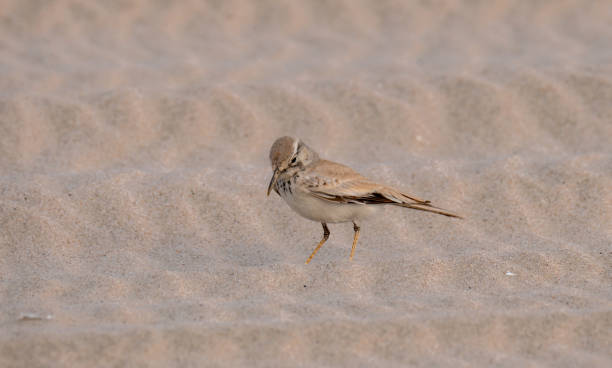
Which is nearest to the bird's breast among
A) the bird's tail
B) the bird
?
the bird

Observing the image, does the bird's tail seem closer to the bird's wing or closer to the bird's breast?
the bird's wing

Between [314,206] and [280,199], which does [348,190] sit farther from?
[280,199]

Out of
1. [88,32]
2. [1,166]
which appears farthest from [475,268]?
[88,32]

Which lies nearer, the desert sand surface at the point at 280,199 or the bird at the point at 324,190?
the desert sand surface at the point at 280,199

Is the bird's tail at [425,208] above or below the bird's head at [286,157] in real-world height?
below

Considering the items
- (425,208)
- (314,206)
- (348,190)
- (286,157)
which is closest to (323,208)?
(314,206)

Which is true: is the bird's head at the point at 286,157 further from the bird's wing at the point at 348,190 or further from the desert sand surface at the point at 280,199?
the desert sand surface at the point at 280,199

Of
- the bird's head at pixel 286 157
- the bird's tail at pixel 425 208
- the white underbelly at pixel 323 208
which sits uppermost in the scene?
the bird's head at pixel 286 157

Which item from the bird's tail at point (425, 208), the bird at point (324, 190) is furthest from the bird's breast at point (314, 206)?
the bird's tail at point (425, 208)
